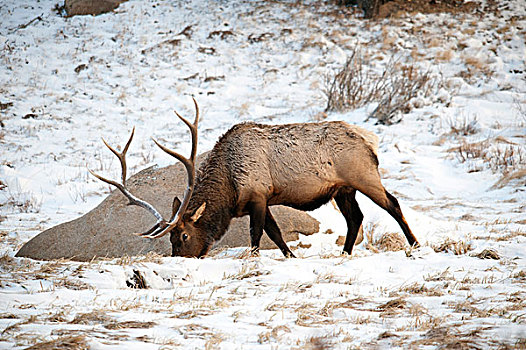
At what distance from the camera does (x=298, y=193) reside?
21.5ft

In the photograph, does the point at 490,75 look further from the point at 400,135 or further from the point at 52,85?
the point at 52,85

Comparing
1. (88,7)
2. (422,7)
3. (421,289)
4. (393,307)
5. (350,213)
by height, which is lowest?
(350,213)

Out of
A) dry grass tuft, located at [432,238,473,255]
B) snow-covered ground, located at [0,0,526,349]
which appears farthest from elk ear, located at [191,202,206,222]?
dry grass tuft, located at [432,238,473,255]

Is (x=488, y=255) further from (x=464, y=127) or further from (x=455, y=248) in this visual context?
(x=464, y=127)

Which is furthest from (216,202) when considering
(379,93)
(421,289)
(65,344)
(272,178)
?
(379,93)

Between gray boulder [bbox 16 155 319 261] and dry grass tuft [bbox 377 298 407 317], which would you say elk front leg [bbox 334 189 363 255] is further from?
dry grass tuft [bbox 377 298 407 317]

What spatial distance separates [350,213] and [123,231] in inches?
125

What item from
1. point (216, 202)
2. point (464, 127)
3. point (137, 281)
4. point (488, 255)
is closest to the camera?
point (137, 281)

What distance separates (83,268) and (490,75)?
16.5 m

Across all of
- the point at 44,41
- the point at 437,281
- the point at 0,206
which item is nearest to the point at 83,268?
the point at 437,281

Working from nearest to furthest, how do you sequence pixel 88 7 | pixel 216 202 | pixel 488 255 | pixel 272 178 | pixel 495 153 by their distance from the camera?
pixel 488 255
pixel 216 202
pixel 272 178
pixel 495 153
pixel 88 7

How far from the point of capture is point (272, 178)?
648 centimetres

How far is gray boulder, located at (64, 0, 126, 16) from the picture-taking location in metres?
22.2

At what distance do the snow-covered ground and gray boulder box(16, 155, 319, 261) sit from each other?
1.37 feet
